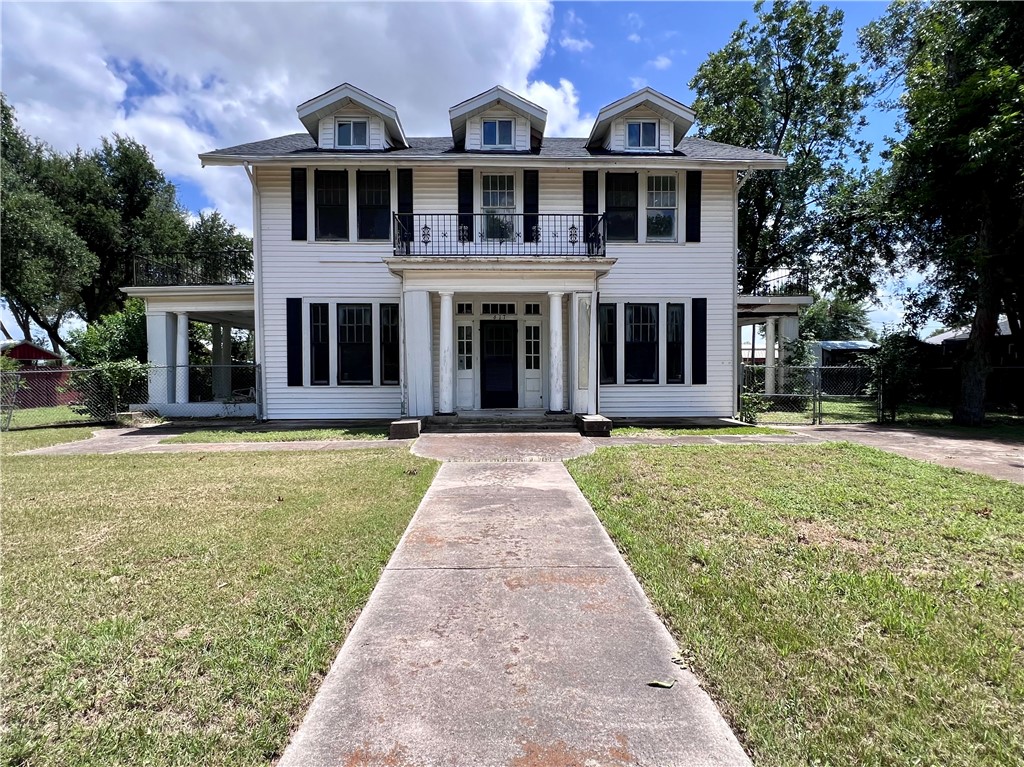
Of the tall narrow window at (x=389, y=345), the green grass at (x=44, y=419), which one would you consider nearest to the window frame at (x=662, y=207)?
the tall narrow window at (x=389, y=345)

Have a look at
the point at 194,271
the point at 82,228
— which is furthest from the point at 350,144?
the point at 82,228

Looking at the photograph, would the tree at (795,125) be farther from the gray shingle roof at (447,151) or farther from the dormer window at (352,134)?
the dormer window at (352,134)

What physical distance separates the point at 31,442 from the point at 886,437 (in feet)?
59.3

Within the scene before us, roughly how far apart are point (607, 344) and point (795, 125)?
59.9 ft

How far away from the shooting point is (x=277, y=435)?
10922mm

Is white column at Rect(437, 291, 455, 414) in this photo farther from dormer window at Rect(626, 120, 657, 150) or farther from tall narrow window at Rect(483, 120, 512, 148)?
dormer window at Rect(626, 120, 657, 150)

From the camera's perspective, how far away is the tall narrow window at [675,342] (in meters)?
13.3

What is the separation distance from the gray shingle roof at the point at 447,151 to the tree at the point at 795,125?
968cm

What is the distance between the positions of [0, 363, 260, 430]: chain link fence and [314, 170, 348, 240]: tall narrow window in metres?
4.04

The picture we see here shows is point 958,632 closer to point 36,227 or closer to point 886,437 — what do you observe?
point 886,437

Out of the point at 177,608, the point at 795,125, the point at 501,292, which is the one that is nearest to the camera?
the point at 177,608

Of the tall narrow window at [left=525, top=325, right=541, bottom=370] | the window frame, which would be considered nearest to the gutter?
the tall narrow window at [left=525, top=325, right=541, bottom=370]

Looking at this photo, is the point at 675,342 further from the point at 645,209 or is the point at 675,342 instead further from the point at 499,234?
the point at 499,234

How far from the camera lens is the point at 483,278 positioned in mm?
11469
